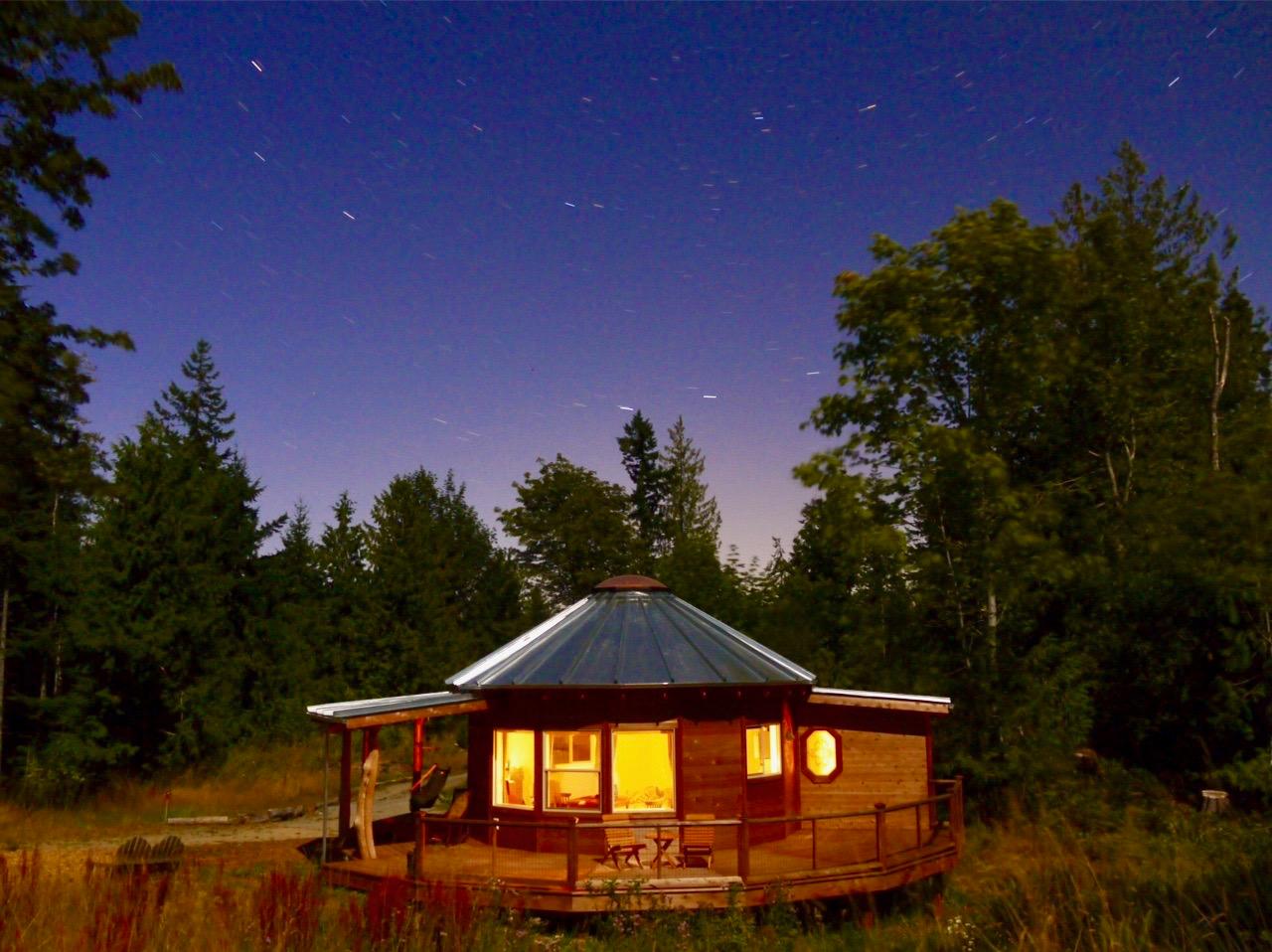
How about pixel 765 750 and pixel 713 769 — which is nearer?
pixel 713 769

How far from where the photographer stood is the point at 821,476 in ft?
66.8

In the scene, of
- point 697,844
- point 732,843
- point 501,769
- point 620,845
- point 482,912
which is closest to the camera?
point 482,912

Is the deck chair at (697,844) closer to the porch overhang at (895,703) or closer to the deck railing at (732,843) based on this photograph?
the deck railing at (732,843)

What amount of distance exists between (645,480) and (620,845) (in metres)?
44.6

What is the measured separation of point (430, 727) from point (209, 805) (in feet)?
41.2

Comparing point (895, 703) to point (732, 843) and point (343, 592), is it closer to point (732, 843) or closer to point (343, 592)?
point (732, 843)

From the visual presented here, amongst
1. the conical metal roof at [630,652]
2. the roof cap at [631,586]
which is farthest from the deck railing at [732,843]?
the roof cap at [631,586]

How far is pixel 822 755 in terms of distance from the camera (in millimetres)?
15953

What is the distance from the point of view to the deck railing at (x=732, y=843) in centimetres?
1178

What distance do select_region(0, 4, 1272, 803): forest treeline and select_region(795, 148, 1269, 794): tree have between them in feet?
0.23

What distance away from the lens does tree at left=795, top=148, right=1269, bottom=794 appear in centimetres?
1827

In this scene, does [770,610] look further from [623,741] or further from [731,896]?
[731,896]

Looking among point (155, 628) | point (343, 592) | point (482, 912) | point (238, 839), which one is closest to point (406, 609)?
point (343, 592)

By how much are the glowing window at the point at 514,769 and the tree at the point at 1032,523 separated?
26.4ft
